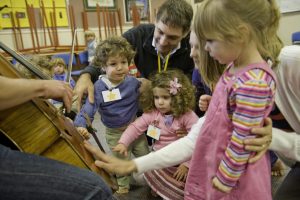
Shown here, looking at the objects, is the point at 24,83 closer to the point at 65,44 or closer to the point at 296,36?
the point at 296,36

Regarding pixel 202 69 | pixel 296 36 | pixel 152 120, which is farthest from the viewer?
pixel 296 36

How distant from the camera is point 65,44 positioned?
15.3 ft

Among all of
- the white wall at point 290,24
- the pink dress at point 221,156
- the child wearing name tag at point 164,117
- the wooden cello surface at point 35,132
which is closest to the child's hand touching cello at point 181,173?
the child wearing name tag at point 164,117

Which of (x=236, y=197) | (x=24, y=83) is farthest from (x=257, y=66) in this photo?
(x=24, y=83)

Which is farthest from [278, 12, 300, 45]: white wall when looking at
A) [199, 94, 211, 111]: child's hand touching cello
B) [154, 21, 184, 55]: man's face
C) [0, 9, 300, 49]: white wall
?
[199, 94, 211, 111]: child's hand touching cello

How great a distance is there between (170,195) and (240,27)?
1.11 m

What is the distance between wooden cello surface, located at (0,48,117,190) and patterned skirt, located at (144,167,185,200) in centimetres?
80

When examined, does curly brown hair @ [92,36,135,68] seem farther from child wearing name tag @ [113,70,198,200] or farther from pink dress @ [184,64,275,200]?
pink dress @ [184,64,275,200]

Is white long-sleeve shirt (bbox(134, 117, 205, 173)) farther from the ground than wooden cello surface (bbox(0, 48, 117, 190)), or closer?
closer

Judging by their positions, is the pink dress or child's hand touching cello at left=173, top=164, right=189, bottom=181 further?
child's hand touching cello at left=173, top=164, right=189, bottom=181

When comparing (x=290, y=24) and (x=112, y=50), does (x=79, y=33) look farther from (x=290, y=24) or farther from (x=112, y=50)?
(x=112, y=50)

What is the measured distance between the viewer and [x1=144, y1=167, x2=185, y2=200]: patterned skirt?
5.18ft

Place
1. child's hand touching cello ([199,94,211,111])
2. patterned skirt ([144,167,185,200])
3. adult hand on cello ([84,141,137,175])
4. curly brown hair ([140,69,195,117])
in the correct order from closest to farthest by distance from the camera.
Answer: adult hand on cello ([84,141,137,175]) < child's hand touching cello ([199,94,211,111]) < patterned skirt ([144,167,185,200]) < curly brown hair ([140,69,195,117])

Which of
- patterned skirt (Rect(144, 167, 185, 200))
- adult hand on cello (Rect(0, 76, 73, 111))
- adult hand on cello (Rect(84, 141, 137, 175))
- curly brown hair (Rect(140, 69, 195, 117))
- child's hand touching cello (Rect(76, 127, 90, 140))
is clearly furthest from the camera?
curly brown hair (Rect(140, 69, 195, 117))
